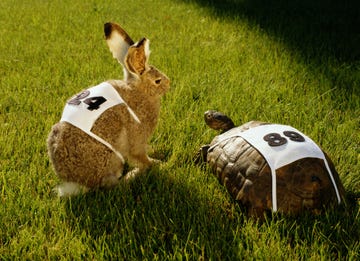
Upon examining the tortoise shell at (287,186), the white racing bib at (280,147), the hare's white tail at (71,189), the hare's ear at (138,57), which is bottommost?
the hare's white tail at (71,189)

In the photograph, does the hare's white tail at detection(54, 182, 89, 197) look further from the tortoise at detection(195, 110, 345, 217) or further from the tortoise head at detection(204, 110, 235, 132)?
the tortoise head at detection(204, 110, 235, 132)

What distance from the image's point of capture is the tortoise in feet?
7.34

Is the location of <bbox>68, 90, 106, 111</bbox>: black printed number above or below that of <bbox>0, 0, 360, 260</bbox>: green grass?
above

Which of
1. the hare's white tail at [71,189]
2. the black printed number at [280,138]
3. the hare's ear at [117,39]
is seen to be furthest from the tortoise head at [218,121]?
the hare's white tail at [71,189]

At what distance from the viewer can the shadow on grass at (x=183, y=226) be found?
210 cm

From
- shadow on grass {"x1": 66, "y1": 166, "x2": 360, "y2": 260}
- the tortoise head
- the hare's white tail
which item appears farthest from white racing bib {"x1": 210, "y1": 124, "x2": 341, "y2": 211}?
the hare's white tail

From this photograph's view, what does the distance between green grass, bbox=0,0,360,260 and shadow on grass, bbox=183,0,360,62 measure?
1.0 inches

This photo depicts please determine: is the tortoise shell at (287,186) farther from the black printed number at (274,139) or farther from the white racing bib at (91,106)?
the white racing bib at (91,106)

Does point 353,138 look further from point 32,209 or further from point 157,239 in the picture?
point 32,209

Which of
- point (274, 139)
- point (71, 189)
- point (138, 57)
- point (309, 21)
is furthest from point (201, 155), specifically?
point (309, 21)

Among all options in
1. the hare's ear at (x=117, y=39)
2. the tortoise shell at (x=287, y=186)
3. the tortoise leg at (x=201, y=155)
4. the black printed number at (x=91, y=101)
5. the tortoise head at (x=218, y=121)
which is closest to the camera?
the tortoise shell at (x=287, y=186)

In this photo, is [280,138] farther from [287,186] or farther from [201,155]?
[201,155]

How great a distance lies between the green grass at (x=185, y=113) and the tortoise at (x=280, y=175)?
0.27ft

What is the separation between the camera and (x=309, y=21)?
19.7ft
